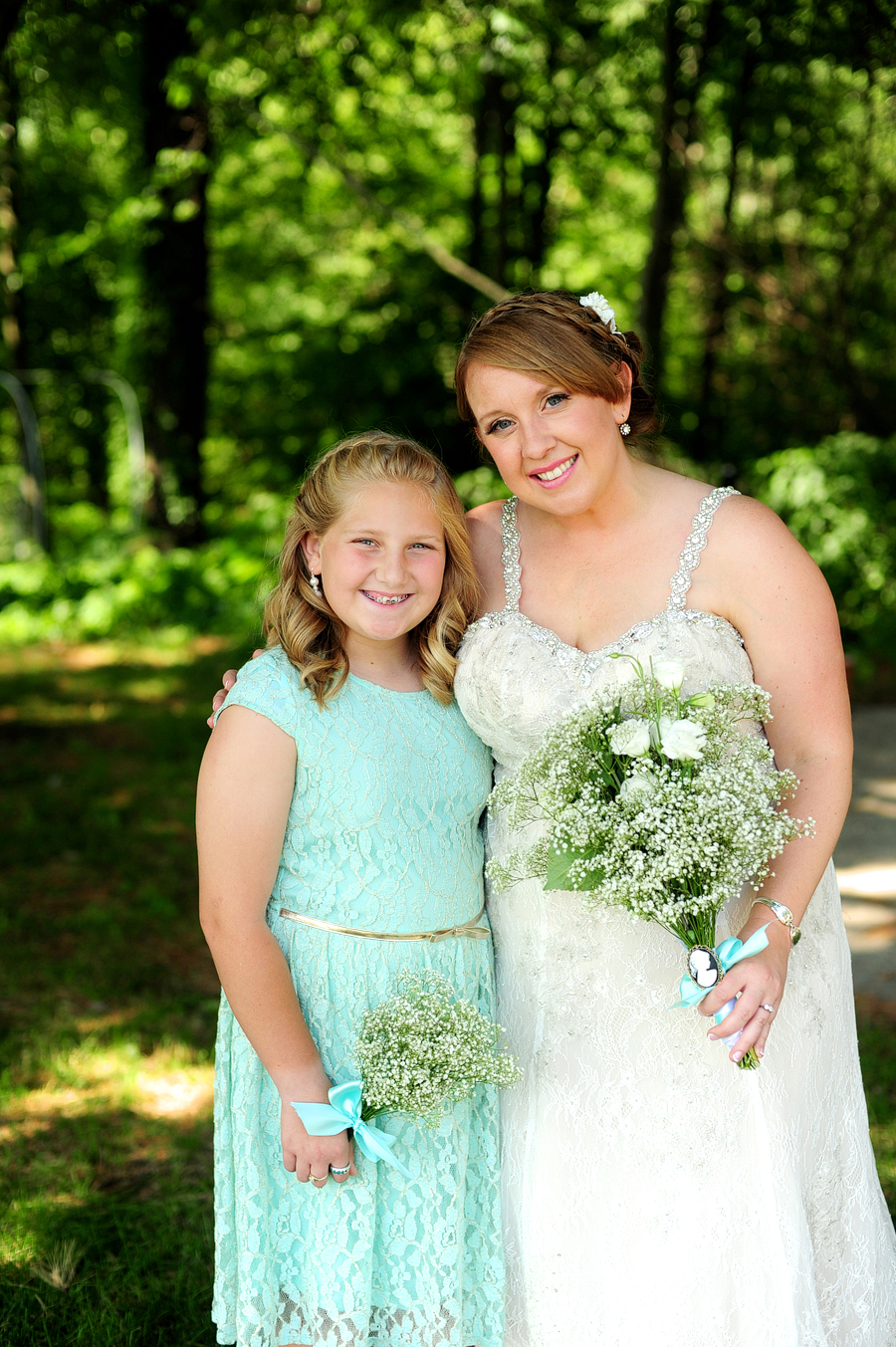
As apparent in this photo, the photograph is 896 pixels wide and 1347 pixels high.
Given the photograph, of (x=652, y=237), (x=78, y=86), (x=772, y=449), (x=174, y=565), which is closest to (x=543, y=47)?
(x=652, y=237)

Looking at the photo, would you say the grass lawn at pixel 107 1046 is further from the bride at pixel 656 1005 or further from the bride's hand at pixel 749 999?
the bride's hand at pixel 749 999

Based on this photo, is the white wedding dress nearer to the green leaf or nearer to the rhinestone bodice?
the rhinestone bodice

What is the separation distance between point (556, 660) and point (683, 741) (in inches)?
28.9

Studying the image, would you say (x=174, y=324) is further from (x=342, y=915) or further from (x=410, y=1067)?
(x=410, y=1067)

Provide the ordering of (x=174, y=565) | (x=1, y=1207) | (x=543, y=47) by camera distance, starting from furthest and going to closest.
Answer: (x=174, y=565) < (x=543, y=47) < (x=1, y=1207)

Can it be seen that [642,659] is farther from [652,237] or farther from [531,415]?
[652,237]

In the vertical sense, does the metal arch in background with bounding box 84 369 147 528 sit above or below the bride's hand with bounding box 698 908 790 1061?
above

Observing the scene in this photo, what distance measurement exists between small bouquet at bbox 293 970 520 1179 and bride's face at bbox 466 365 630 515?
1.09 metres

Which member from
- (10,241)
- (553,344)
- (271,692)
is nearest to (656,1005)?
(271,692)

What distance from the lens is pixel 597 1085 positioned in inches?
96.4

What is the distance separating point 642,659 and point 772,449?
8840 mm

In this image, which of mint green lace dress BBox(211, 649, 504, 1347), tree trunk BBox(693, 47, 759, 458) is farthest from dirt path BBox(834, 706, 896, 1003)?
tree trunk BBox(693, 47, 759, 458)

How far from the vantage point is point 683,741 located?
6.01ft

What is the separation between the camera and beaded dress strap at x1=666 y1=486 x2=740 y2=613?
249 centimetres
